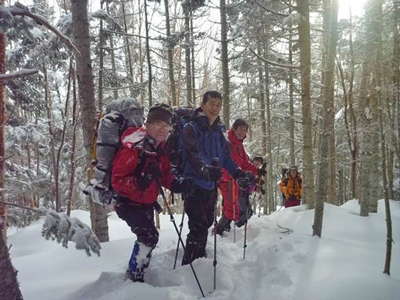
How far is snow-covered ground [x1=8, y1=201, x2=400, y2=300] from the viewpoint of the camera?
11.9 ft

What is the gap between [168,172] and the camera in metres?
4.42

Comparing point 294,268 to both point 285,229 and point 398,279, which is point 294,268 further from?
point 285,229

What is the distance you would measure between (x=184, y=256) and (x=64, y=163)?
60.7 ft

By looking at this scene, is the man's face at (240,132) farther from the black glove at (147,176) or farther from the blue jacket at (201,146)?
the black glove at (147,176)

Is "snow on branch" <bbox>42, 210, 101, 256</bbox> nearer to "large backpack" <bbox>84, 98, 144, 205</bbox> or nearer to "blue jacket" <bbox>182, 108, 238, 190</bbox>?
"large backpack" <bbox>84, 98, 144, 205</bbox>

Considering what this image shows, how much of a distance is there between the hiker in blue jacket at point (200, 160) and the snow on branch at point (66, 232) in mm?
1669

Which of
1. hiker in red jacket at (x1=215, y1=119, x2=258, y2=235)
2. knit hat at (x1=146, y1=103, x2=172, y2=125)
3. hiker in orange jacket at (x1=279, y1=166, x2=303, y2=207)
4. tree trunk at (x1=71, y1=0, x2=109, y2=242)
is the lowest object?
hiker in orange jacket at (x1=279, y1=166, x2=303, y2=207)

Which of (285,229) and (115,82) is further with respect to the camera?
(115,82)

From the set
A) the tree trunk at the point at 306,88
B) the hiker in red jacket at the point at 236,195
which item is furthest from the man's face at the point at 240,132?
the tree trunk at the point at 306,88

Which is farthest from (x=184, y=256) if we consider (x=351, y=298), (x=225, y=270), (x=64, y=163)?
(x=64, y=163)

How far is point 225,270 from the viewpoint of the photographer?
4387 millimetres

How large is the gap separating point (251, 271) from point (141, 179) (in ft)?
6.83

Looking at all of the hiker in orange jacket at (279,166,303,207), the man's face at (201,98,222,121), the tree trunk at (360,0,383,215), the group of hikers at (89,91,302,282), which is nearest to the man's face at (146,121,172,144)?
the group of hikers at (89,91,302,282)

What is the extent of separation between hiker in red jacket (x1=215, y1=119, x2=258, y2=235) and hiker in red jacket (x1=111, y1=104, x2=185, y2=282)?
93.0 inches
